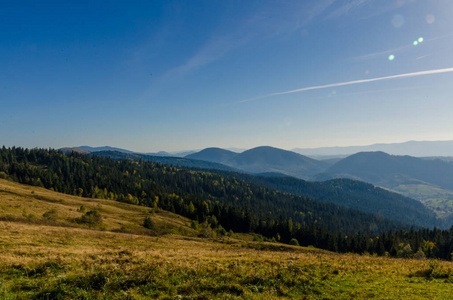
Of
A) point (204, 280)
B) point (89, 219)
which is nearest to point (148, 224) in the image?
point (89, 219)

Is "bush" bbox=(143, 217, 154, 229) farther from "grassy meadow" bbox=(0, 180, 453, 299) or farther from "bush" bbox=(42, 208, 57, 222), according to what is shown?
"grassy meadow" bbox=(0, 180, 453, 299)

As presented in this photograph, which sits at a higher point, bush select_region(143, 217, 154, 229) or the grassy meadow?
the grassy meadow

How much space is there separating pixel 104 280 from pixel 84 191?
151501 mm

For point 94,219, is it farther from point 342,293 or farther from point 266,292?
point 342,293

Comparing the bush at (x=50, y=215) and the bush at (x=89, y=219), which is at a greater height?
the bush at (x=50, y=215)

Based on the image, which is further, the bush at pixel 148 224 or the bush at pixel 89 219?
the bush at pixel 148 224

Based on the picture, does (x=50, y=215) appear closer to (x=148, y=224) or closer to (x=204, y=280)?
(x=148, y=224)

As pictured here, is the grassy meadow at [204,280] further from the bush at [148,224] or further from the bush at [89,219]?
the bush at [148,224]

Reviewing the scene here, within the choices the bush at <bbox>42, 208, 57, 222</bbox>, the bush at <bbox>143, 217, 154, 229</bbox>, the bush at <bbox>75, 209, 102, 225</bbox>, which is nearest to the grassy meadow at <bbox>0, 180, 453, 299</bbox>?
the bush at <bbox>42, 208, 57, 222</bbox>

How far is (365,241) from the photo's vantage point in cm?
9275

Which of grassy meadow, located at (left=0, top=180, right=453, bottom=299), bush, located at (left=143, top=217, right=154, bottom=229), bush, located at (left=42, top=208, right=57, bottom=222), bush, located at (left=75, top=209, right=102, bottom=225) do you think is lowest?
bush, located at (left=143, top=217, right=154, bottom=229)

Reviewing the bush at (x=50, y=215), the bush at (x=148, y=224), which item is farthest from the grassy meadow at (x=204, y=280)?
the bush at (x=148, y=224)

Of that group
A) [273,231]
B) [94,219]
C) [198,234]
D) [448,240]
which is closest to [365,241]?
[273,231]

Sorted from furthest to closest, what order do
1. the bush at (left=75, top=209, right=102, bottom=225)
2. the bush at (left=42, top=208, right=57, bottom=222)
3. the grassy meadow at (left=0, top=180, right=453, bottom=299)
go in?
the bush at (left=75, top=209, right=102, bottom=225)
the bush at (left=42, top=208, right=57, bottom=222)
the grassy meadow at (left=0, top=180, right=453, bottom=299)
